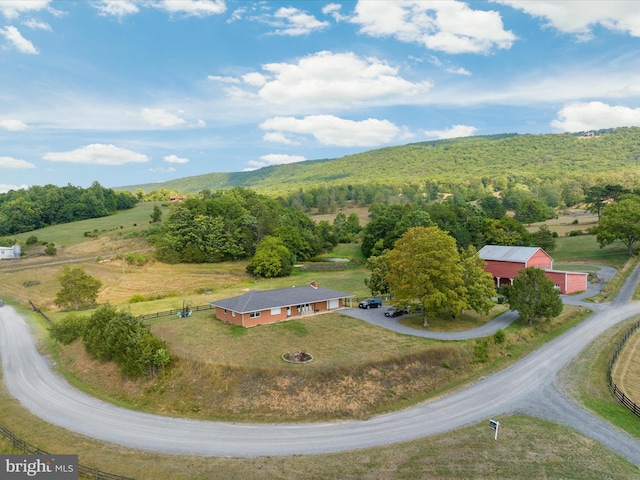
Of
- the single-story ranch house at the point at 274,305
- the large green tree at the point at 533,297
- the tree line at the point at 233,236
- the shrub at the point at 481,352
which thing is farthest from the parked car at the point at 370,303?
the tree line at the point at 233,236

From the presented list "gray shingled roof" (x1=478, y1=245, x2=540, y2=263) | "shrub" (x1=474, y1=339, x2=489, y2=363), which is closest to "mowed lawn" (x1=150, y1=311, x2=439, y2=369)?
"shrub" (x1=474, y1=339, x2=489, y2=363)

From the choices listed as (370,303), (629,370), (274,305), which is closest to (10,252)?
(274,305)

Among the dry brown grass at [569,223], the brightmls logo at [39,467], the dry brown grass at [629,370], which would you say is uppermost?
the dry brown grass at [569,223]

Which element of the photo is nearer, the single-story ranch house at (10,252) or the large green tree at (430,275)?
the large green tree at (430,275)

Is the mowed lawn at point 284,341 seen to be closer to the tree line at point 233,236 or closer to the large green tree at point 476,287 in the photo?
the large green tree at point 476,287

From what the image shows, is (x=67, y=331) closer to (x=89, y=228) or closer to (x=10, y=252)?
(x=10, y=252)

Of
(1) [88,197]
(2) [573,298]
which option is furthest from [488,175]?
(1) [88,197]
